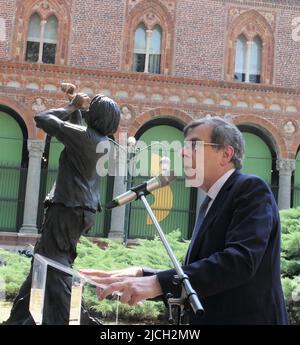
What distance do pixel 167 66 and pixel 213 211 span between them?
18518mm

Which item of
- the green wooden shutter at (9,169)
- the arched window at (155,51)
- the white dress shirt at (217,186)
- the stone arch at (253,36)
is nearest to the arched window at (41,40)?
the green wooden shutter at (9,169)

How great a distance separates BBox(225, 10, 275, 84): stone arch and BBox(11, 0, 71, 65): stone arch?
5.86 metres

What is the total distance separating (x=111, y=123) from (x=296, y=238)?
18.4 feet

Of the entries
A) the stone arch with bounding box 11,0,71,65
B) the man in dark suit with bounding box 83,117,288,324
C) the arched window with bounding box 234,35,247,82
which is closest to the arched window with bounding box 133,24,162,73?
the stone arch with bounding box 11,0,71,65

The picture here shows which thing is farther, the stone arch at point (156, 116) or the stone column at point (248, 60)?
the stone column at point (248, 60)

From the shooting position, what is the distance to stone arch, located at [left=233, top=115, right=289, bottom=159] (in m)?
20.3

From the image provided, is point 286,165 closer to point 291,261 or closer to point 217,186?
point 291,261

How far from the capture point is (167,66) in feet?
67.7

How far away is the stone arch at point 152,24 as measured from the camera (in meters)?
20.5

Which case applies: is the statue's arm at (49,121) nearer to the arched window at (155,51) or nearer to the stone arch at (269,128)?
the stone arch at (269,128)

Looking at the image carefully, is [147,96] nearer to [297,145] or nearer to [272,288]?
[297,145]

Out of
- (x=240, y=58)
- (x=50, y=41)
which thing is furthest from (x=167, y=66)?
(x=50, y=41)

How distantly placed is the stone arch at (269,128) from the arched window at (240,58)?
66.1 inches
